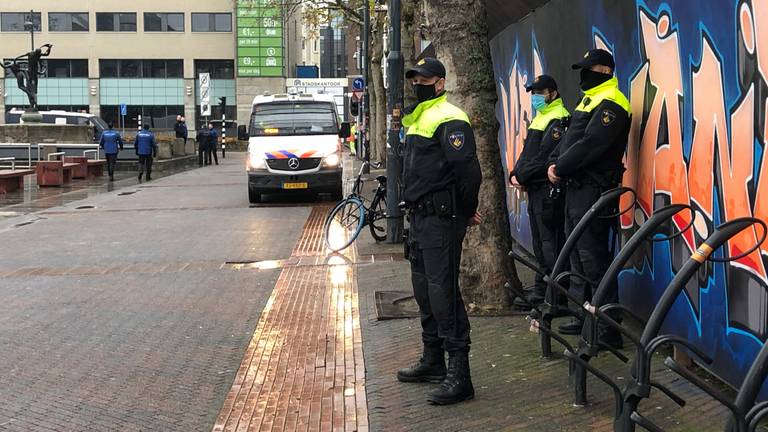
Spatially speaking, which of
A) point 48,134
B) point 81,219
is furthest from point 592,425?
point 48,134

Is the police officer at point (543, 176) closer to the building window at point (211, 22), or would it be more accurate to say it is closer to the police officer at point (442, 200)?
the police officer at point (442, 200)

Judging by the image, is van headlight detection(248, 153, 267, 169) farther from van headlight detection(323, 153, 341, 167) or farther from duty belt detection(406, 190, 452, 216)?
duty belt detection(406, 190, 452, 216)

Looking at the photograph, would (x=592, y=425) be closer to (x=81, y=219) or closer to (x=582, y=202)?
(x=582, y=202)

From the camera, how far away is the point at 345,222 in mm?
12516

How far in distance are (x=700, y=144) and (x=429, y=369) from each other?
2182 millimetres

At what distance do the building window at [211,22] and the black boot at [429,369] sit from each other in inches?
2803

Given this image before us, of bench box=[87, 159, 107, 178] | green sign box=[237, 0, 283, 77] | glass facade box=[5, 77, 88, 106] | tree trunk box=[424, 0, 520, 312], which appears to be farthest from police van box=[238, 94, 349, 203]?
glass facade box=[5, 77, 88, 106]

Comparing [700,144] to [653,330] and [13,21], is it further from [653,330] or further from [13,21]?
[13,21]

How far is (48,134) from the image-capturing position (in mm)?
36625

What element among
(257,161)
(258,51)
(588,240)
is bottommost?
(588,240)

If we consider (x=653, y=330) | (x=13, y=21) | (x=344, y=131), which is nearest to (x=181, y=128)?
(x=344, y=131)

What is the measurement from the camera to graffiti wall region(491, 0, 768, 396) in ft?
15.4

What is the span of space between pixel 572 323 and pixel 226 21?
7066cm

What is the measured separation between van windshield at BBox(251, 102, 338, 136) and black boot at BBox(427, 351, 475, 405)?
14127 mm
